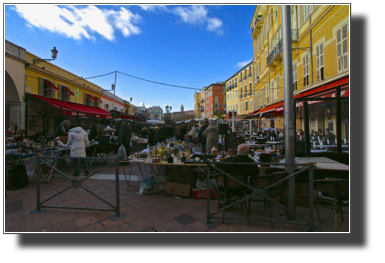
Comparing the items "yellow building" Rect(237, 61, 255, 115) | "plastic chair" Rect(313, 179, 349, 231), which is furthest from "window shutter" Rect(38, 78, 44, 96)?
"yellow building" Rect(237, 61, 255, 115)

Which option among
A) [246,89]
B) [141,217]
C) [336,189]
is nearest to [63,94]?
[141,217]

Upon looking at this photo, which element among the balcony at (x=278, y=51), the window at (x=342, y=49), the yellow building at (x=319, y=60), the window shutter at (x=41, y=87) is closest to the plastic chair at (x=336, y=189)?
the yellow building at (x=319, y=60)

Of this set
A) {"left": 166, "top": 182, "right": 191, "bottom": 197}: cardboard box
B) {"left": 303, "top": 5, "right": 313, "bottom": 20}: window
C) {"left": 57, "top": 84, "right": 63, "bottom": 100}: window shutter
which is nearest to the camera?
{"left": 166, "top": 182, "right": 191, "bottom": 197}: cardboard box

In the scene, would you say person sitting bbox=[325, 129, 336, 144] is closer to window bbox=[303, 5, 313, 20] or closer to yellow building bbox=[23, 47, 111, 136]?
window bbox=[303, 5, 313, 20]

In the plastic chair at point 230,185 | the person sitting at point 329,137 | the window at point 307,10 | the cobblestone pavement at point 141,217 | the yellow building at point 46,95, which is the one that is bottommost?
the cobblestone pavement at point 141,217

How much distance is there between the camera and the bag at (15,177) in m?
5.00

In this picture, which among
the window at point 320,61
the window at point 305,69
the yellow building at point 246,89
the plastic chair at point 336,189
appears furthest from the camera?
the yellow building at point 246,89

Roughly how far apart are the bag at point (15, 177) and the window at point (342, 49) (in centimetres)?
1214

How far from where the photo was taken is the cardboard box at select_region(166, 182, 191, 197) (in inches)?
178

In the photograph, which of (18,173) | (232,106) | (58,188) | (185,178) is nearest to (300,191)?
(185,178)

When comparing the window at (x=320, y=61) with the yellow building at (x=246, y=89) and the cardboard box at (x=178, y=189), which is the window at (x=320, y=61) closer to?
the cardboard box at (x=178, y=189)

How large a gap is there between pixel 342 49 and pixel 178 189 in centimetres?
966

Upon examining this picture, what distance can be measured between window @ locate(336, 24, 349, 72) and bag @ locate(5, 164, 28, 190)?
12137 millimetres

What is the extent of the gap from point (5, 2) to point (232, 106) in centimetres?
4410
